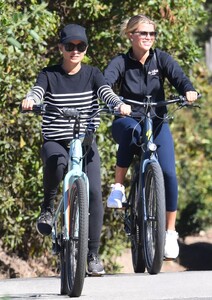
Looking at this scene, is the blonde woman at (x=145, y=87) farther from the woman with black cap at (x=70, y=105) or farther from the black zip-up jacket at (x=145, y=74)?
the woman with black cap at (x=70, y=105)

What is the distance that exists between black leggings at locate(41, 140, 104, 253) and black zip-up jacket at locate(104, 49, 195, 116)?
83 centimetres

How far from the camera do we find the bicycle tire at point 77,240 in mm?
7203

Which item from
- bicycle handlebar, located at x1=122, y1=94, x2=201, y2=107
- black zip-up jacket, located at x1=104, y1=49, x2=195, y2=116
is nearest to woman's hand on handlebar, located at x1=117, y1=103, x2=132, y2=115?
bicycle handlebar, located at x1=122, y1=94, x2=201, y2=107

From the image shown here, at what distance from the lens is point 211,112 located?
20.4m

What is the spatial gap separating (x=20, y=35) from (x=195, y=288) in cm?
366

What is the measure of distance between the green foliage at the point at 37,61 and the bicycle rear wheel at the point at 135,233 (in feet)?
6.19

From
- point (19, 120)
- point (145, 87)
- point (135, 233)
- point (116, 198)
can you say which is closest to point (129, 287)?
point (135, 233)

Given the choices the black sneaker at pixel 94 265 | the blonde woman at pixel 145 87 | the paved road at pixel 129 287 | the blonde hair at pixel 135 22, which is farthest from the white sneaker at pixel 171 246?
the blonde hair at pixel 135 22

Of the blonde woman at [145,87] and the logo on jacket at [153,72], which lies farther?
the logo on jacket at [153,72]

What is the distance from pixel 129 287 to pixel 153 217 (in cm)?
62

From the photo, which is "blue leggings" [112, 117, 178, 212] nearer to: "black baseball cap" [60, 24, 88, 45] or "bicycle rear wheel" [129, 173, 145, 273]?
"bicycle rear wheel" [129, 173, 145, 273]

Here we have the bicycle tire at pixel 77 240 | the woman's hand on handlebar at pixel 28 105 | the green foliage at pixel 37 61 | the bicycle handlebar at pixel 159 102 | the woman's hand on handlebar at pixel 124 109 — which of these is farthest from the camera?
the green foliage at pixel 37 61

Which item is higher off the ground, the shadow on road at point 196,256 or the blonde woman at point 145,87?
the blonde woman at point 145,87

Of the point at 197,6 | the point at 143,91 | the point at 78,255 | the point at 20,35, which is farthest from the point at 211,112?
the point at 78,255
